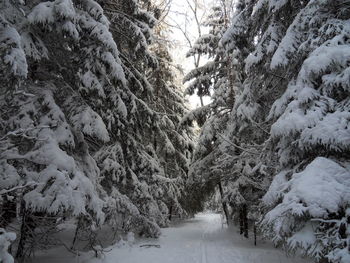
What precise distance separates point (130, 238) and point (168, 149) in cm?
749

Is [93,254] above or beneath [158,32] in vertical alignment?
beneath

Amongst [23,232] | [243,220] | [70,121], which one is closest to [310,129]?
[70,121]

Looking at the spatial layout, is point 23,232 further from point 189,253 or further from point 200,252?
point 200,252

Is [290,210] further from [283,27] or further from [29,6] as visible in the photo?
[29,6]

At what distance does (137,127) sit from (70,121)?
169 inches

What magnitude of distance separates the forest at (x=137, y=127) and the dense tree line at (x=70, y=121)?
36 mm

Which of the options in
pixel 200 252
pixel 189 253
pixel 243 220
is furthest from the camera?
pixel 243 220

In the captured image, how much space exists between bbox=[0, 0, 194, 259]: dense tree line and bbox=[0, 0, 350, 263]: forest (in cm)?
4

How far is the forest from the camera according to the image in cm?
540

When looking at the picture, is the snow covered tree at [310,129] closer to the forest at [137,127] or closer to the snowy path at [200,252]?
the forest at [137,127]

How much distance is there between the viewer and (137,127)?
12.1 metres

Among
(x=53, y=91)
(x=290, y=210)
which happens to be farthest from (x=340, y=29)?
(x=53, y=91)

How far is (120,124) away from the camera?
10719 millimetres

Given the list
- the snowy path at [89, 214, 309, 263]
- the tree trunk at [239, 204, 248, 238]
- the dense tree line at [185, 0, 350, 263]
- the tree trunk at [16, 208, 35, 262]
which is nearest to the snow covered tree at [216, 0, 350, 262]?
the dense tree line at [185, 0, 350, 263]
